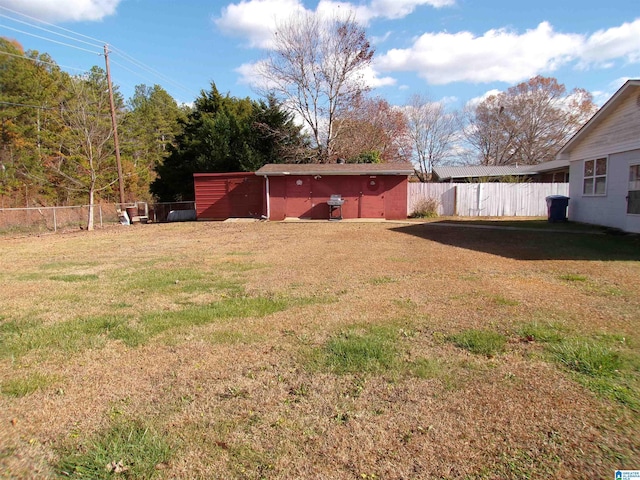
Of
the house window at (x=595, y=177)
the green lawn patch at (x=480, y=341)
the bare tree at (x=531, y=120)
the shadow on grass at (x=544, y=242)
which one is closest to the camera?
the green lawn patch at (x=480, y=341)

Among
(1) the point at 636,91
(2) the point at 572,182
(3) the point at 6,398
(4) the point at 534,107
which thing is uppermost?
(4) the point at 534,107

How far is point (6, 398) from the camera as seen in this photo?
3018 mm

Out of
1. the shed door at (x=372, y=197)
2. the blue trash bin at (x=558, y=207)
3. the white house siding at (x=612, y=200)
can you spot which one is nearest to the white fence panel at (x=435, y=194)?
the shed door at (x=372, y=197)

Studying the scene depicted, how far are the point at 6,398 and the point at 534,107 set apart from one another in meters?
50.4

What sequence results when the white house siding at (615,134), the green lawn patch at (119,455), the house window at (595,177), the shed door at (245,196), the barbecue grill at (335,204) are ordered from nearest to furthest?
the green lawn patch at (119,455) → the white house siding at (615,134) → the house window at (595,177) → the barbecue grill at (335,204) → the shed door at (245,196)

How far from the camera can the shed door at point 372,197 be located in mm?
19781

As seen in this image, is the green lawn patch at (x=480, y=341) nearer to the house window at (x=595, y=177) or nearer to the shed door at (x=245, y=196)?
the house window at (x=595, y=177)

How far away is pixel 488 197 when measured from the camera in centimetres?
2170

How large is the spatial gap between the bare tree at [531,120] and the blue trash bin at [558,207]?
3060 cm

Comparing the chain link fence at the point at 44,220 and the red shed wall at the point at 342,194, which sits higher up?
the red shed wall at the point at 342,194

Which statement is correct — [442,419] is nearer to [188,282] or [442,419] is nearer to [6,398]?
[6,398]

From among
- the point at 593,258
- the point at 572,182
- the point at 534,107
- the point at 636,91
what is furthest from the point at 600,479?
the point at 534,107

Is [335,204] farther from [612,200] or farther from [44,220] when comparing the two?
[44,220]

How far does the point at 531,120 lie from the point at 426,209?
31106mm
